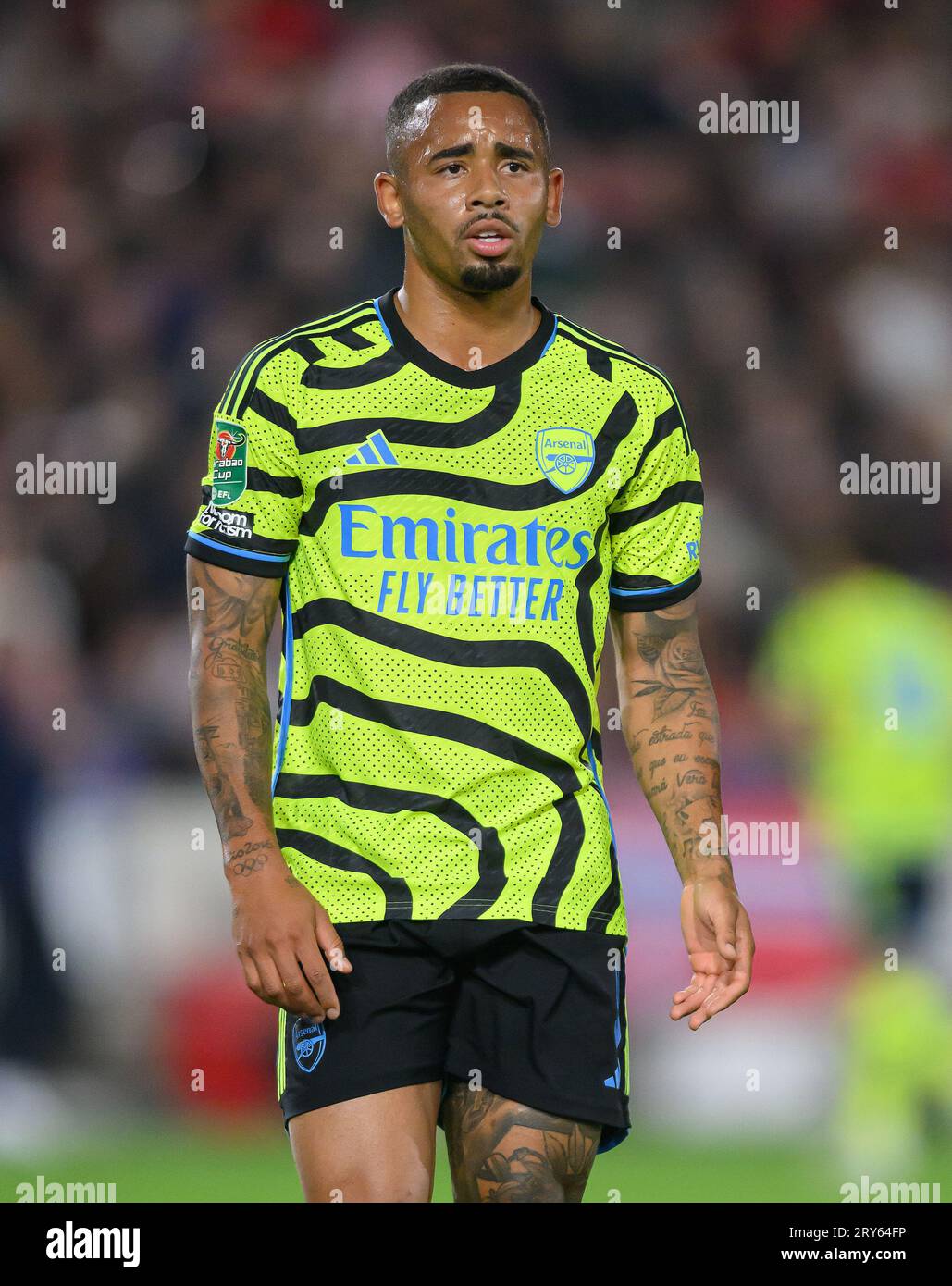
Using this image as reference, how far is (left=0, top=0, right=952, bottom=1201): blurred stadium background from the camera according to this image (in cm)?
647

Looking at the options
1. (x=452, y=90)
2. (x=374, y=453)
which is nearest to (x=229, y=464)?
(x=374, y=453)

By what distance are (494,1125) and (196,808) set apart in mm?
3816

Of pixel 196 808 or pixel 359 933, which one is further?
pixel 196 808

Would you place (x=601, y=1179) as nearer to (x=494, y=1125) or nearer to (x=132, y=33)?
(x=494, y=1125)

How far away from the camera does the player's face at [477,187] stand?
11.5ft

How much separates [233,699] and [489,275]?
2.90 feet

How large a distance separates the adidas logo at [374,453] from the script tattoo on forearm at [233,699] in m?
0.26

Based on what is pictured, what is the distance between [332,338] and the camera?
3561 mm

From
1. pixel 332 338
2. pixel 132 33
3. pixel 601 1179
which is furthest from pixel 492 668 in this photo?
pixel 132 33

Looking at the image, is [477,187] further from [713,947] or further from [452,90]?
[713,947]

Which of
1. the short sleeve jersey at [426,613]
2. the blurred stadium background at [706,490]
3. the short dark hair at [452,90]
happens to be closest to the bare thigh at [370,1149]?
the short sleeve jersey at [426,613]

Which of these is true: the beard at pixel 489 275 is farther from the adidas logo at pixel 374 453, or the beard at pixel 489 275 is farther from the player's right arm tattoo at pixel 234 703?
the player's right arm tattoo at pixel 234 703

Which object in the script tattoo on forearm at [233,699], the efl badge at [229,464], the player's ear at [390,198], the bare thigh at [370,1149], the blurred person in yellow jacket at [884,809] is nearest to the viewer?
the bare thigh at [370,1149]

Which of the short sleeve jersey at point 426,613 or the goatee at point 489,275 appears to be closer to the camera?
the short sleeve jersey at point 426,613
